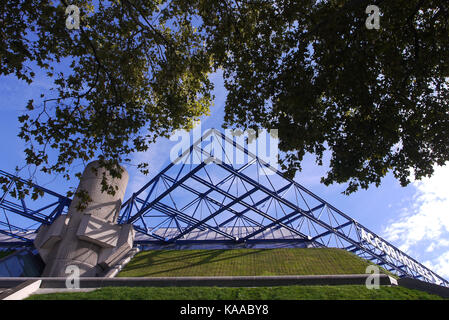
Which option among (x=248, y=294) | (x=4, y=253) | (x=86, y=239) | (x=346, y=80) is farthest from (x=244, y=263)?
(x=4, y=253)

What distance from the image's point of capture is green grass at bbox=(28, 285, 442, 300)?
863 centimetres

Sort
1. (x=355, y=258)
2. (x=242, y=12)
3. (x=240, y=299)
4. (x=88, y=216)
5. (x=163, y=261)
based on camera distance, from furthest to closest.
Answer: (x=163, y=261) → (x=355, y=258) → (x=88, y=216) → (x=242, y=12) → (x=240, y=299)

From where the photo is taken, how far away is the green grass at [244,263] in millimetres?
18766

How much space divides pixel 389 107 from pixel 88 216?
19911 millimetres

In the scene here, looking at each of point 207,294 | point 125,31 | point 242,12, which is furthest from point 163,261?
point 242,12

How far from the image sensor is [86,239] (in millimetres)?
18141

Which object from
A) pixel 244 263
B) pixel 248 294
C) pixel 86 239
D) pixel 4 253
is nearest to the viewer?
pixel 248 294

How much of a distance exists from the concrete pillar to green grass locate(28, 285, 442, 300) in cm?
831

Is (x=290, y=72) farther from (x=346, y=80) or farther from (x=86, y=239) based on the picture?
(x=86, y=239)

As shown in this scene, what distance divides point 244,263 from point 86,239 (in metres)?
12.6

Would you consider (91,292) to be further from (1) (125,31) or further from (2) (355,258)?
(2) (355,258)

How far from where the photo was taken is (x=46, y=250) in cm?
1872
